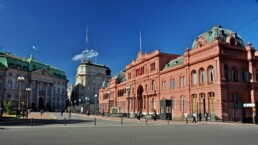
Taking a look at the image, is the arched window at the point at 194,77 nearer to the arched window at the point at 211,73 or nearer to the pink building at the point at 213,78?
the pink building at the point at 213,78

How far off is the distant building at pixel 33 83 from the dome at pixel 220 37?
301ft

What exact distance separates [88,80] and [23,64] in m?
36.7

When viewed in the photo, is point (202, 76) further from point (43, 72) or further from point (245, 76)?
point (43, 72)

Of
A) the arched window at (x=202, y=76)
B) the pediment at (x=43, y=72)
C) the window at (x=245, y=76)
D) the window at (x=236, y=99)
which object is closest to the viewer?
the window at (x=236, y=99)

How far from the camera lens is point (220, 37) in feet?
152

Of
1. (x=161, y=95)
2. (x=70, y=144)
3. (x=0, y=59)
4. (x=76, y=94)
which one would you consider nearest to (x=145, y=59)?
(x=161, y=95)

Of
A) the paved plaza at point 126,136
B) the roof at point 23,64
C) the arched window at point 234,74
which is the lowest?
the paved plaza at point 126,136

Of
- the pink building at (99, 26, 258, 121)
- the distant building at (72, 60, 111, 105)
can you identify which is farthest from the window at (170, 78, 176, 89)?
the distant building at (72, 60, 111, 105)

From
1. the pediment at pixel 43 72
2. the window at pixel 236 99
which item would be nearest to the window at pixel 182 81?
the window at pixel 236 99

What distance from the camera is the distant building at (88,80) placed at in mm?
144750

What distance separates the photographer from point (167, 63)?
61.8 meters

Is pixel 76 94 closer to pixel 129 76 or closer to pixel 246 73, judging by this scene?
pixel 129 76

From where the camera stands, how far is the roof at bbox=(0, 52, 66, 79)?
385ft

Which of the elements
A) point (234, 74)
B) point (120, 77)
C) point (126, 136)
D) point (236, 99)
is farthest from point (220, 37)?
point (120, 77)
